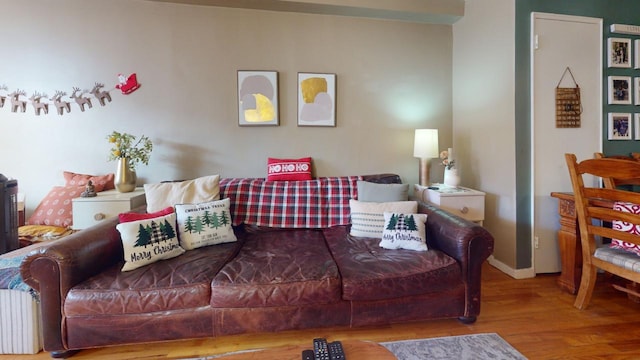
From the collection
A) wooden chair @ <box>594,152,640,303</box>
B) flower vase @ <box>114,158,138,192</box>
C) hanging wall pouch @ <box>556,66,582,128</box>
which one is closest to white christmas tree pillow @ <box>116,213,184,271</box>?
flower vase @ <box>114,158,138,192</box>

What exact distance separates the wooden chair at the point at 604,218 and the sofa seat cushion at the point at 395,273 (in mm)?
993

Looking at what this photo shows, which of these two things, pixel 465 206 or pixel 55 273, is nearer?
pixel 55 273

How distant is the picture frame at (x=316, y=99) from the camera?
294 cm

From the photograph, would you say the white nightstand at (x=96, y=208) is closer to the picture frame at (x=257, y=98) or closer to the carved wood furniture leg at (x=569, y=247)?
the picture frame at (x=257, y=98)

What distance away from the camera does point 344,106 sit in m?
3.04

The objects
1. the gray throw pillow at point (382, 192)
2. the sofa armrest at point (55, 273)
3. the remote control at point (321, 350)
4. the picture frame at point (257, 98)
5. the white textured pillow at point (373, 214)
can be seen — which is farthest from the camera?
the picture frame at point (257, 98)

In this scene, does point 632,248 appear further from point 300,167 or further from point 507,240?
point 300,167

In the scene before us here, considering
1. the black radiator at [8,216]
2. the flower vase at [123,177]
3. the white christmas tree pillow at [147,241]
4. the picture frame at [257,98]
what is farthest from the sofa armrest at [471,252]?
the black radiator at [8,216]

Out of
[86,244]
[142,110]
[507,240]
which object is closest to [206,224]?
A: [86,244]

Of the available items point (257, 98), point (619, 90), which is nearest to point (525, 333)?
point (619, 90)

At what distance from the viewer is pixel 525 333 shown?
71.0 inches

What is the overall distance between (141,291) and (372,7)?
296cm

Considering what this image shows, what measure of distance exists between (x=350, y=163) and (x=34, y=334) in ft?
8.53

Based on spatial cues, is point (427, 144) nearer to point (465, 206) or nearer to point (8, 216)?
point (465, 206)
